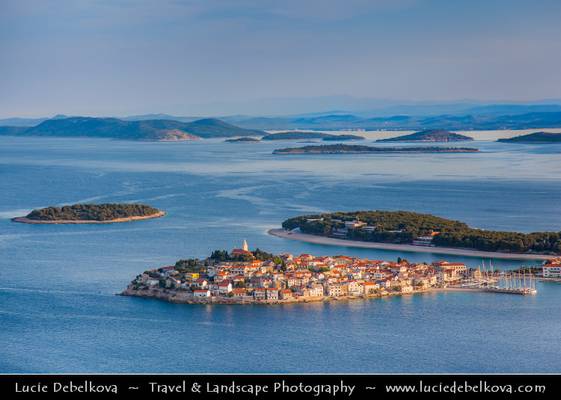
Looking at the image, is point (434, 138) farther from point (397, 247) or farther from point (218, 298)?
point (218, 298)

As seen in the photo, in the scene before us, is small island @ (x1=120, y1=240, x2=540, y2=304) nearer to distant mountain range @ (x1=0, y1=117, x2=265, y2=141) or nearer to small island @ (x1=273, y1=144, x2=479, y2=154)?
small island @ (x1=273, y1=144, x2=479, y2=154)

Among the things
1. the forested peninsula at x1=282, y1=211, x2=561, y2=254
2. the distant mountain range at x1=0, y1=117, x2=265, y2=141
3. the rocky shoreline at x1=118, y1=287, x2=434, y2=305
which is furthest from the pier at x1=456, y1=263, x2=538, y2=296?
the distant mountain range at x1=0, y1=117, x2=265, y2=141

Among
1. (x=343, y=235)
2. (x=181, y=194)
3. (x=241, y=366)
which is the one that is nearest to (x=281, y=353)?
(x=241, y=366)

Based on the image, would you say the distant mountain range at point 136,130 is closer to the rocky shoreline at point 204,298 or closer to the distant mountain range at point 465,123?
the distant mountain range at point 465,123

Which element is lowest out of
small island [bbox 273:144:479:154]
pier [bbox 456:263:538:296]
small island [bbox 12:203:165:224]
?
small island [bbox 273:144:479:154]

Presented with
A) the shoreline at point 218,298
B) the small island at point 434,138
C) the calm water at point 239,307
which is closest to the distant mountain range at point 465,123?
the small island at point 434,138
